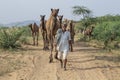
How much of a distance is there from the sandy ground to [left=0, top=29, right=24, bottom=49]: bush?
3776 millimetres

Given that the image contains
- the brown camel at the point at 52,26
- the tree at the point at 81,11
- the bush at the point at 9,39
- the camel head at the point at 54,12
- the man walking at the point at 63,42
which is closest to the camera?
the man walking at the point at 63,42

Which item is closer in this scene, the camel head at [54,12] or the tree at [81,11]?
the camel head at [54,12]

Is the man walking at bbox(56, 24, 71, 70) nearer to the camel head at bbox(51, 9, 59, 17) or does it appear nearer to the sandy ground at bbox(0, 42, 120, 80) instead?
the sandy ground at bbox(0, 42, 120, 80)

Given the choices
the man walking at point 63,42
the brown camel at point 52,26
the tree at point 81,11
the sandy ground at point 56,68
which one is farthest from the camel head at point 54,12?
the tree at point 81,11

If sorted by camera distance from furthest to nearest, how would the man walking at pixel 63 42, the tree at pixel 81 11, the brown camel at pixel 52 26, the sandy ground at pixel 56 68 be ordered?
the tree at pixel 81 11
the brown camel at pixel 52 26
the man walking at pixel 63 42
the sandy ground at pixel 56 68

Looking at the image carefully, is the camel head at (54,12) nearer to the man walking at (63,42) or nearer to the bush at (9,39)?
the man walking at (63,42)

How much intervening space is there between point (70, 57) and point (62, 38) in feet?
12.5

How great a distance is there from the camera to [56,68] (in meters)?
15.0

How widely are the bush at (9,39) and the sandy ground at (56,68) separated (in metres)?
3.78

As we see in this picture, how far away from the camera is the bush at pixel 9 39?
73.8 ft

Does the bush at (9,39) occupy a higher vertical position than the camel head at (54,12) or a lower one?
lower

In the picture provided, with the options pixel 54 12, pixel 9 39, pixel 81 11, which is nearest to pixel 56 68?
pixel 54 12

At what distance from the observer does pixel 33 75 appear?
13.7m

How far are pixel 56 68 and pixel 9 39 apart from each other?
8.55m
